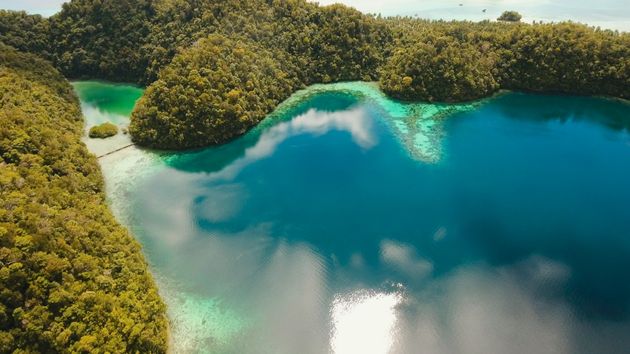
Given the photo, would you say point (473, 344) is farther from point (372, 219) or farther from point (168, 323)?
point (168, 323)

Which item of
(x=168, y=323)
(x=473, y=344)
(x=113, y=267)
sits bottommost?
(x=473, y=344)

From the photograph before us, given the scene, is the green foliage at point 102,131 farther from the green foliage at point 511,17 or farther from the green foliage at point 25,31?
the green foliage at point 511,17

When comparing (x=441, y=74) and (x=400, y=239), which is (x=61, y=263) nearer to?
(x=400, y=239)

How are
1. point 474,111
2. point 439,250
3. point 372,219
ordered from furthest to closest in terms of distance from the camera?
point 474,111, point 372,219, point 439,250

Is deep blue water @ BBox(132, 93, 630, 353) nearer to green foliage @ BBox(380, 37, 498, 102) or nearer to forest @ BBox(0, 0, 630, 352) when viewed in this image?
forest @ BBox(0, 0, 630, 352)

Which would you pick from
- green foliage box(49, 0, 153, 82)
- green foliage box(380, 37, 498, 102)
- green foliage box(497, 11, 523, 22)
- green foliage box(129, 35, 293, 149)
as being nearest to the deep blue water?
green foliage box(129, 35, 293, 149)

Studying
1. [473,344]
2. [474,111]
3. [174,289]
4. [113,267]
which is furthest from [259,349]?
[474,111]
